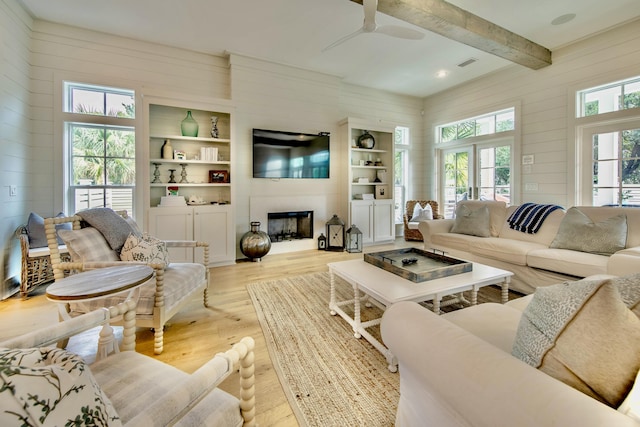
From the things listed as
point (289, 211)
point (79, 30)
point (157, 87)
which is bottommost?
point (289, 211)

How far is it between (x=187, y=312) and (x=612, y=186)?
543cm

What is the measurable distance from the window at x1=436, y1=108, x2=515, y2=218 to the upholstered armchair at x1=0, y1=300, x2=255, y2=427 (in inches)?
212

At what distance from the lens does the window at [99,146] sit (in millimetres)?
3525

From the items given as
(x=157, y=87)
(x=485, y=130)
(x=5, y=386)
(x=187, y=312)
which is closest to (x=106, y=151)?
(x=157, y=87)

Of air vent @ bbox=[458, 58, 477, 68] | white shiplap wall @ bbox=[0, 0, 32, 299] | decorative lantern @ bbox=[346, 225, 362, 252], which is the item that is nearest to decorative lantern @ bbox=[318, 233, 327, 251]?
decorative lantern @ bbox=[346, 225, 362, 252]

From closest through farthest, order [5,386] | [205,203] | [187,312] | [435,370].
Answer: [5,386], [435,370], [187,312], [205,203]

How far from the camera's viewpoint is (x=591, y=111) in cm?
378

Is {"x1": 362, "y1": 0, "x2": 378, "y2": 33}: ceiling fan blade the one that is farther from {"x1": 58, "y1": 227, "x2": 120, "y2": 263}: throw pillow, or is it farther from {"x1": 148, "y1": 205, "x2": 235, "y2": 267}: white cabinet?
{"x1": 58, "y1": 227, "x2": 120, "y2": 263}: throw pillow

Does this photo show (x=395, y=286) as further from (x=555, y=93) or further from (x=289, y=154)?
(x=555, y=93)

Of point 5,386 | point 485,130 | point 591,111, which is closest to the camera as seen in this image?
point 5,386

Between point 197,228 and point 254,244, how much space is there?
83 cm

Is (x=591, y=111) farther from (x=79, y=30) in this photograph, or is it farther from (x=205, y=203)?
(x=79, y=30)

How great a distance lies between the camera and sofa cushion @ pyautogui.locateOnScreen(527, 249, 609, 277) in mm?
2344

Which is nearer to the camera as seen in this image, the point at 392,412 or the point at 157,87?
the point at 392,412
